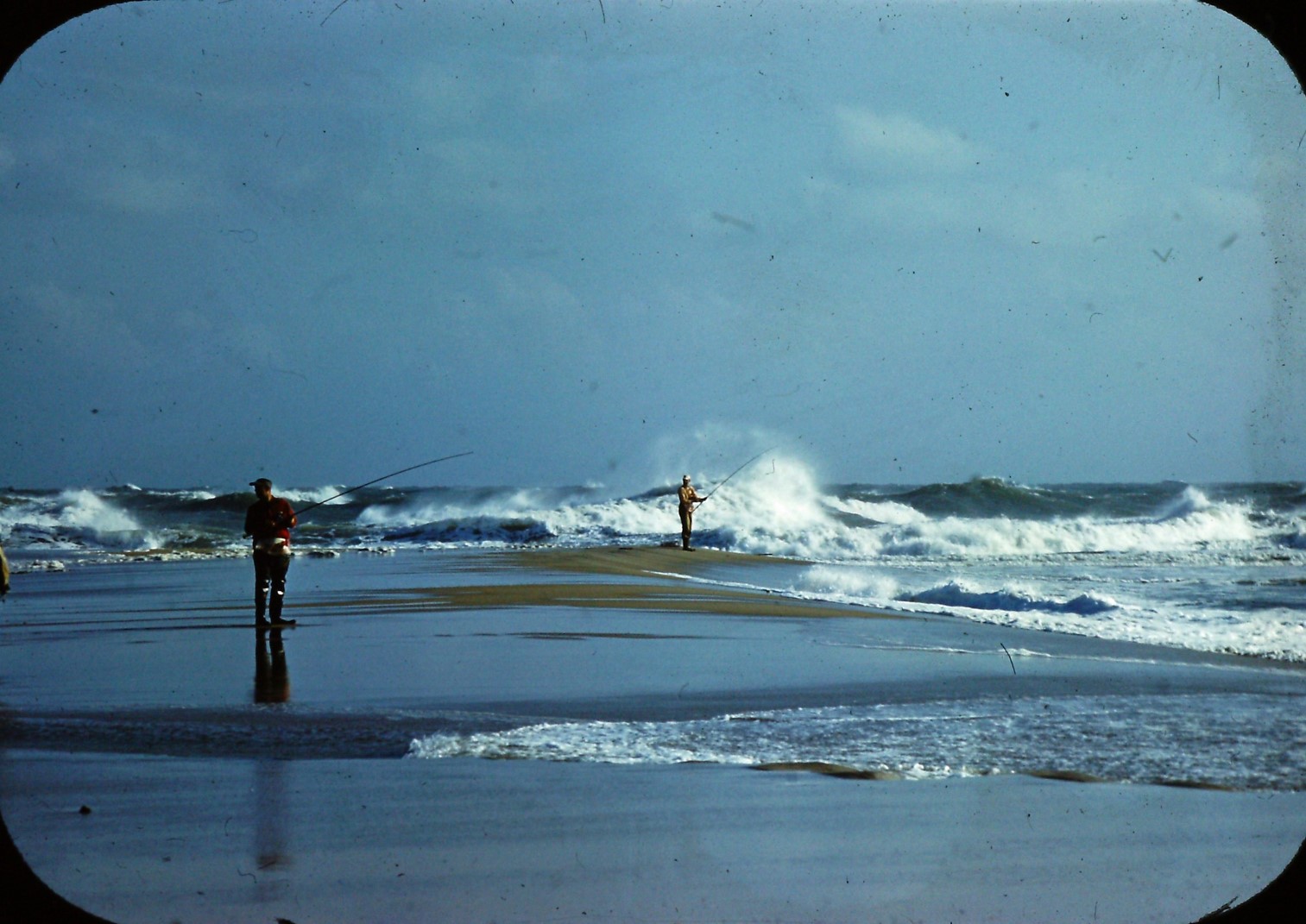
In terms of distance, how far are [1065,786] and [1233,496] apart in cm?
3366

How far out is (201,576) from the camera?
19141 millimetres

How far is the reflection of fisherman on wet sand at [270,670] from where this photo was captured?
7520mm

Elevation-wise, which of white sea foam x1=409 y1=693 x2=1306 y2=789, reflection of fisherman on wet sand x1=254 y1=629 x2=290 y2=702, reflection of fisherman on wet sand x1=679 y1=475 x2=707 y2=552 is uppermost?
reflection of fisherman on wet sand x1=679 y1=475 x2=707 y2=552

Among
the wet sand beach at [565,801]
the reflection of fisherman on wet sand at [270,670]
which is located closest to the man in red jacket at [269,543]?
the reflection of fisherman on wet sand at [270,670]

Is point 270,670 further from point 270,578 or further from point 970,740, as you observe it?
point 970,740

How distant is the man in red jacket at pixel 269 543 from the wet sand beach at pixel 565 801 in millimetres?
1308

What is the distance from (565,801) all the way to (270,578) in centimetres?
738

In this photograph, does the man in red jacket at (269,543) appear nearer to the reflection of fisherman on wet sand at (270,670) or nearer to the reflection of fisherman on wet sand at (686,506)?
the reflection of fisherman on wet sand at (270,670)

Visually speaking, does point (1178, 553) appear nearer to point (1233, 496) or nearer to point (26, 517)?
point (1233, 496)

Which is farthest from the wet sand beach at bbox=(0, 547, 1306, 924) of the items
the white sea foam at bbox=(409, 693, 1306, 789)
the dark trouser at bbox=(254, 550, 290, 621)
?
the dark trouser at bbox=(254, 550, 290, 621)

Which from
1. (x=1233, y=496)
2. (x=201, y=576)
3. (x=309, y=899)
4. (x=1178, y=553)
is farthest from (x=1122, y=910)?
(x=1233, y=496)

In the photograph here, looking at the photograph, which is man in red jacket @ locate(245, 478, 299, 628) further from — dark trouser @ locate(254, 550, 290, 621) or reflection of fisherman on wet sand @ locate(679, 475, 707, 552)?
reflection of fisherman on wet sand @ locate(679, 475, 707, 552)

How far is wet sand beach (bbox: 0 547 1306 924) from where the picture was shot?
3805 mm

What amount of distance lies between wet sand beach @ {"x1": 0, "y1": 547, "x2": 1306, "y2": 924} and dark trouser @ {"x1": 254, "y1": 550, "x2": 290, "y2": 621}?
3.99 ft
